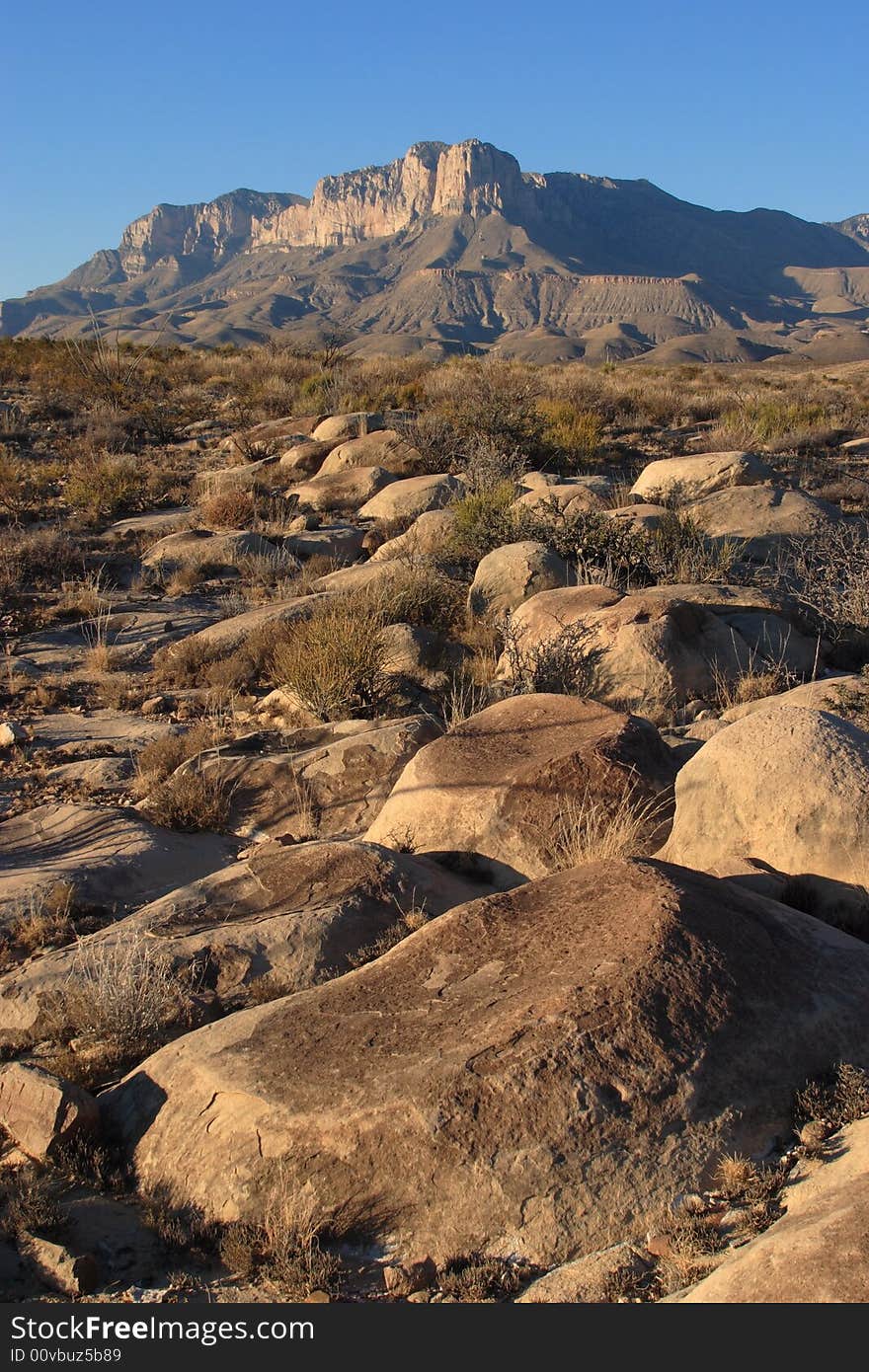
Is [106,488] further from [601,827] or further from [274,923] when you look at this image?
[601,827]

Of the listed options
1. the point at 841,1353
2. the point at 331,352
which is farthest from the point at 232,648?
the point at 331,352

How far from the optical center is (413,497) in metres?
13.0

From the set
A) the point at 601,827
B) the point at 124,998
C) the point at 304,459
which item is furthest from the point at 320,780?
the point at 304,459

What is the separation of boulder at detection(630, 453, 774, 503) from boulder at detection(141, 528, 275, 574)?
4648mm

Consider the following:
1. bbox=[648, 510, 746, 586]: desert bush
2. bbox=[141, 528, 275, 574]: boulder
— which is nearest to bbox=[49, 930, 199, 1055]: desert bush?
bbox=[648, 510, 746, 586]: desert bush

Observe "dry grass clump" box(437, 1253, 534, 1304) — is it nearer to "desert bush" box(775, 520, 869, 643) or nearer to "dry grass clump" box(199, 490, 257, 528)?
"desert bush" box(775, 520, 869, 643)

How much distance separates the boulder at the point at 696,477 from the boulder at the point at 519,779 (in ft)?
23.9

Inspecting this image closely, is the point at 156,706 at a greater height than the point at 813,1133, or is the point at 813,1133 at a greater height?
the point at 156,706

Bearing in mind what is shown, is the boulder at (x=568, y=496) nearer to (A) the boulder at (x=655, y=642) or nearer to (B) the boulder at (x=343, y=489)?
(B) the boulder at (x=343, y=489)

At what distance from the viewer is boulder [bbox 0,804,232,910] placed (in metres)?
5.18

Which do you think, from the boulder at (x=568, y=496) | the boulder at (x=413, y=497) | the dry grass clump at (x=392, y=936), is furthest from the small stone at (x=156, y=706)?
the boulder at (x=413, y=497)

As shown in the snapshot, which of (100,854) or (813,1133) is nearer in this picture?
(813,1133)

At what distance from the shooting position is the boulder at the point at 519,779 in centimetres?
486

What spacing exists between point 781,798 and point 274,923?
2212mm
